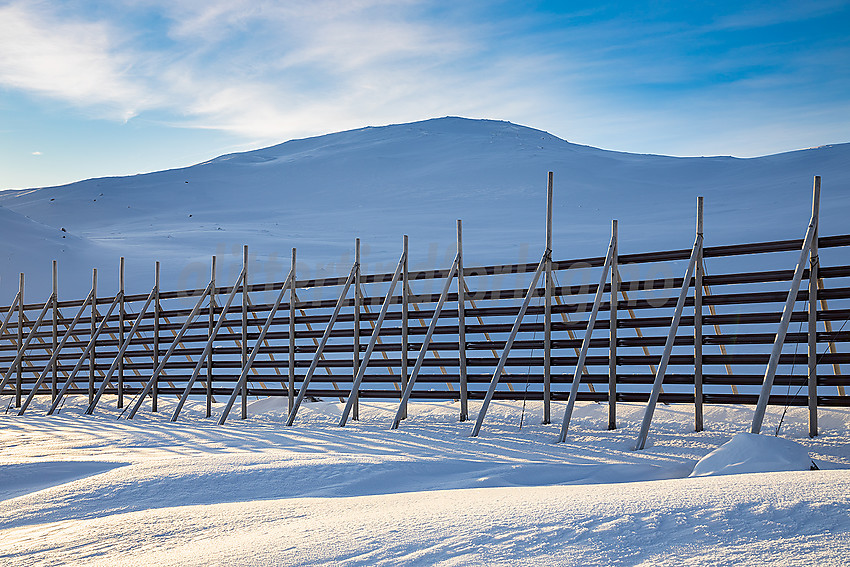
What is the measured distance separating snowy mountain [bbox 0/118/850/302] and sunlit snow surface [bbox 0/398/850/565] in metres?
11.1

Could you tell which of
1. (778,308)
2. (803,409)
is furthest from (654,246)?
(803,409)

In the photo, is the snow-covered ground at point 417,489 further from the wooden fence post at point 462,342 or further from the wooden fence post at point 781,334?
the wooden fence post at point 781,334

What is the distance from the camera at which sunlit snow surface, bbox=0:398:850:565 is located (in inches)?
94.7

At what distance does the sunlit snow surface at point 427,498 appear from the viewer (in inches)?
94.7

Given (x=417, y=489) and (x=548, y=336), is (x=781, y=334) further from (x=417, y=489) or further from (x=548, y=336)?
(x=417, y=489)

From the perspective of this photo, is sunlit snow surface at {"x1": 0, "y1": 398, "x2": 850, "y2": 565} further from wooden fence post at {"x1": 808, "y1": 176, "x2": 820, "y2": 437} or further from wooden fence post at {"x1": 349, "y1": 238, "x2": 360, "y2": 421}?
wooden fence post at {"x1": 349, "y1": 238, "x2": 360, "y2": 421}

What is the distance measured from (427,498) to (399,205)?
3002cm

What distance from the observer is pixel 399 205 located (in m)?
32.9

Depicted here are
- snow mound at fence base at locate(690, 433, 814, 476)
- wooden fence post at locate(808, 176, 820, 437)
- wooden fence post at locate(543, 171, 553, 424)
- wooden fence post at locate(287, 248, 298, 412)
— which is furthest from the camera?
wooden fence post at locate(287, 248, 298, 412)

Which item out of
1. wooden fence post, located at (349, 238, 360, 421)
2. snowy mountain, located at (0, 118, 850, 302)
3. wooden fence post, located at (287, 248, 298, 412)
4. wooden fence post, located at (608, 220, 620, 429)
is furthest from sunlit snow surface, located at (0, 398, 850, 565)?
snowy mountain, located at (0, 118, 850, 302)

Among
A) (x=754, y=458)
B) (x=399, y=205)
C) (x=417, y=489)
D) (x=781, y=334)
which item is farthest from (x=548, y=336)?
(x=399, y=205)

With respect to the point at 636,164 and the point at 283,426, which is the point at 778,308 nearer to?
the point at 283,426

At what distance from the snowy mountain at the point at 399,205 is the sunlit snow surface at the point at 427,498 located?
11.1 meters

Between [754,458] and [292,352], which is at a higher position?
[292,352]
